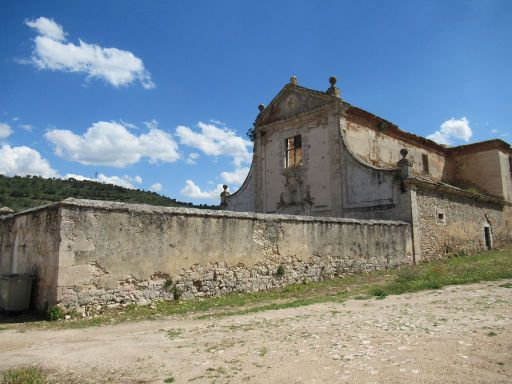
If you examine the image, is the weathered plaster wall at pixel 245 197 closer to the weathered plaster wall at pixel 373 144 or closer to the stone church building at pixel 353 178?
the stone church building at pixel 353 178

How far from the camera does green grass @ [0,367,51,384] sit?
3.47 meters

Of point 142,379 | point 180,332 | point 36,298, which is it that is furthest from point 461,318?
point 36,298

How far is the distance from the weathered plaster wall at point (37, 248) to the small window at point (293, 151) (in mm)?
13110

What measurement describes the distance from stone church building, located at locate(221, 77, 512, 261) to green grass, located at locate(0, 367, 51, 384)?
45.8ft

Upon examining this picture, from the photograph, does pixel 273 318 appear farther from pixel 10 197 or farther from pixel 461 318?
pixel 10 197

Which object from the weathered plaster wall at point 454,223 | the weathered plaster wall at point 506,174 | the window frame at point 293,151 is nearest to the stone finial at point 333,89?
the window frame at point 293,151

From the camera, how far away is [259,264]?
10.0 m

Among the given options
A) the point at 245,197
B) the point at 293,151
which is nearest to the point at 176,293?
the point at 293,151

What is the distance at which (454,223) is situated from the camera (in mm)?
18062

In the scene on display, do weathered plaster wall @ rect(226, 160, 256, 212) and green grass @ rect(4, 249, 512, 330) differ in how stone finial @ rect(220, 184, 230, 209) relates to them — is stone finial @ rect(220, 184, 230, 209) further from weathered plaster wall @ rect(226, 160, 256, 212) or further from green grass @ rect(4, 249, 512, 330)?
green grass @ rect(4, 249, 512, 330)

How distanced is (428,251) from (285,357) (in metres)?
14.0

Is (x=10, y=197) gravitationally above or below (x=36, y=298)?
above

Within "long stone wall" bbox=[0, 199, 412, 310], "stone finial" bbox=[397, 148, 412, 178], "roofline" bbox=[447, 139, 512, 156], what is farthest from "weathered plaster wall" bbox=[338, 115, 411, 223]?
"roofline" bbox=[447, 139, 512, 156]

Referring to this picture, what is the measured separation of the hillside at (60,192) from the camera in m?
42.5
